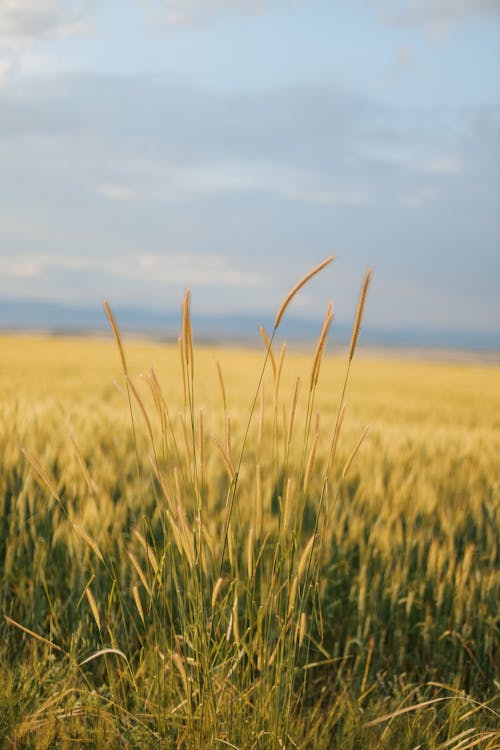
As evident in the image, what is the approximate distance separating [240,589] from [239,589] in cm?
2

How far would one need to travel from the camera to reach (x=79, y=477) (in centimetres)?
321

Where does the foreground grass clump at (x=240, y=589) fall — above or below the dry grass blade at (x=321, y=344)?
below

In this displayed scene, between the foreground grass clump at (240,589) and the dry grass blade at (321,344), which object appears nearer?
the dry grass blade at (321,344)

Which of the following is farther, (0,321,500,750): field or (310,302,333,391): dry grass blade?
(0,321,500,750): field

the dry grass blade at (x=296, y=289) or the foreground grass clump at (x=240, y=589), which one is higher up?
the dry grass blade at (x=296, y=289)

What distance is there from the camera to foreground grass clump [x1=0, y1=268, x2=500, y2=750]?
1.69 meters

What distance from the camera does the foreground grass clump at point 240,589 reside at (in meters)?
1.69

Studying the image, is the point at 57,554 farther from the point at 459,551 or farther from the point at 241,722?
the point at 459,551

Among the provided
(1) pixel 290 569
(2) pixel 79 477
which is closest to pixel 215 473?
(2) pixel 79 477

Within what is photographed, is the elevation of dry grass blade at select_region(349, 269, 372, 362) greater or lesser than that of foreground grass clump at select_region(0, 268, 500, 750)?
greater

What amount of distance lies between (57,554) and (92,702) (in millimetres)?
997

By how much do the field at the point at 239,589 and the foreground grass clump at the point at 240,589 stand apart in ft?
0.04

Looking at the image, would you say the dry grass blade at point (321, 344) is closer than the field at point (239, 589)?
Yes

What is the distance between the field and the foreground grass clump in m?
0.01
